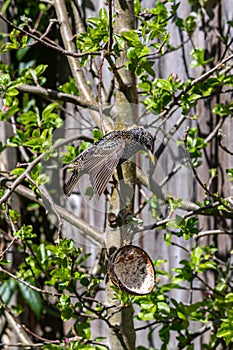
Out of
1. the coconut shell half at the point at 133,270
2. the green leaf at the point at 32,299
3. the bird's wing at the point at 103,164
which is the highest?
the bird's wing at the point at 103,164

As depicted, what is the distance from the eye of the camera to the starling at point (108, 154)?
1048 millimetres

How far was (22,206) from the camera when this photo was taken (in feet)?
8.04

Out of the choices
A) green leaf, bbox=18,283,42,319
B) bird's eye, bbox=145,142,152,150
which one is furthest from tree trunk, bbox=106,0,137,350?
green leaf, bbox=18,283,42,319

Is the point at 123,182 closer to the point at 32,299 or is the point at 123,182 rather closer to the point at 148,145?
the point at 148,145

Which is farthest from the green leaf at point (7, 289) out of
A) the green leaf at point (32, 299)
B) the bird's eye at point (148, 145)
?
the bird's eye at point (148, 145)

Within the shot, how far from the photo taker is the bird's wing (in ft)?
3.42

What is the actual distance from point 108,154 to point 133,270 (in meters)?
0.25

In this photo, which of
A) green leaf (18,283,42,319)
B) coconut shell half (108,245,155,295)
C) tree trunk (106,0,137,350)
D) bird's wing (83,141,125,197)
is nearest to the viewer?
bird's wing (83,141,125,197)

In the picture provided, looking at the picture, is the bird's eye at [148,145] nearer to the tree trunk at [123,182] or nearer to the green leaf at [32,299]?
the tree trunk at [123,182]

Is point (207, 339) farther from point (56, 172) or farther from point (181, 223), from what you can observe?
point (56, 172)

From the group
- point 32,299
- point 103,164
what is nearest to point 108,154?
point 103,164

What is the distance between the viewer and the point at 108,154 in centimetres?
106

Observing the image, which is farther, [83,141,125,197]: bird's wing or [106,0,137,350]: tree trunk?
[106,0,137,350]: tree trunk

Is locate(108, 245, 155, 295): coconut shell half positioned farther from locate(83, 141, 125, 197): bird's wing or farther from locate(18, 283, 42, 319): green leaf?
locate(18, 283, 42, 319): green leaf
